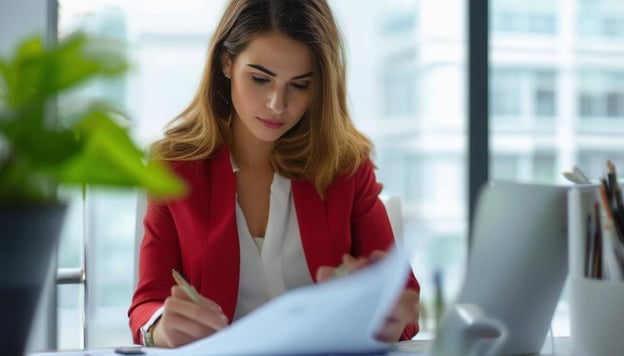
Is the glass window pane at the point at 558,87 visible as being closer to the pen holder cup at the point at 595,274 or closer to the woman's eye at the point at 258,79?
the woman's eye at the point at 258,79

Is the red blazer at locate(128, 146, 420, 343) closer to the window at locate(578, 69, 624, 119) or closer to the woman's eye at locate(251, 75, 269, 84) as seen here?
the woman's eye at locate(251, 75, 269, 84)

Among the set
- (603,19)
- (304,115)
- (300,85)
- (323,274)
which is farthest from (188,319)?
(603,19)

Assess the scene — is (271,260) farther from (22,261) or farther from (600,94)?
(600,94)

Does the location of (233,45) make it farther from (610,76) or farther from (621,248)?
(610,76)

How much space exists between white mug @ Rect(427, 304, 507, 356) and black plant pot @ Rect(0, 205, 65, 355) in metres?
0.46

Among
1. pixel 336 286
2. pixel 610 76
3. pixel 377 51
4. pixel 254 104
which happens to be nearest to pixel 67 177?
pixel 336 286

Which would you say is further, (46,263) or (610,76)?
(610,76)

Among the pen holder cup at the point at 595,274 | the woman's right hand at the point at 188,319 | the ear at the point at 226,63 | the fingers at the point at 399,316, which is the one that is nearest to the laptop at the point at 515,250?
the pen holder cup at the point at 595,274

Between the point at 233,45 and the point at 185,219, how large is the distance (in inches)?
14.5

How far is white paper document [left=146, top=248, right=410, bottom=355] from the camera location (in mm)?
741

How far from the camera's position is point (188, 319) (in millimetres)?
1220

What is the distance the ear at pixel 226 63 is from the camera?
5.91 ft

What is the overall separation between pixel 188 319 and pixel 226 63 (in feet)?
2.43

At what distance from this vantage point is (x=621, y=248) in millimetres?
1114
